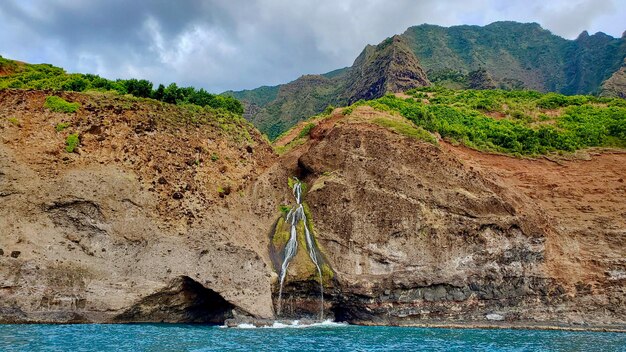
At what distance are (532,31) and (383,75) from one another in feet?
262

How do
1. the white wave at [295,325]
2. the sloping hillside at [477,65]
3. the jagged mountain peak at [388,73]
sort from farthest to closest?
the sloping hillside at [477,65], the jagged mountain peak at [388,73], the white wave at [295,325]

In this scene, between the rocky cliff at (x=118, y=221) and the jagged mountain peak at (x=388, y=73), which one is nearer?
the rocky cliff at (x=118, y=221)

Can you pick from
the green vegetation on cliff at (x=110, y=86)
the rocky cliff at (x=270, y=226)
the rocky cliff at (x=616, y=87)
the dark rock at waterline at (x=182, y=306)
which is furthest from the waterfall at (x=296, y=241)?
the rocky cliff at (x=616, y=87)

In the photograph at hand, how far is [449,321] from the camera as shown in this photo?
29.4m

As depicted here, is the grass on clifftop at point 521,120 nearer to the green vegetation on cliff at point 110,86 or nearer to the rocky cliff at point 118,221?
the green vegetation on cliff at point 110,86

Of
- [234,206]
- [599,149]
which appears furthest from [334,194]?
[599,149]

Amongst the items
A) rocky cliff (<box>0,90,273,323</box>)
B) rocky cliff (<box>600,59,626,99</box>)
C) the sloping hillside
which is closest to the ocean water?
rocky cliff (<box>0,90,273,323</box>)

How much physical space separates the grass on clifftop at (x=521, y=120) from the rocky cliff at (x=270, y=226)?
120 inches

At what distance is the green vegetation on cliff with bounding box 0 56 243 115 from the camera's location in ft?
120

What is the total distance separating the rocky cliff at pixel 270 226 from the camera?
1021 inches

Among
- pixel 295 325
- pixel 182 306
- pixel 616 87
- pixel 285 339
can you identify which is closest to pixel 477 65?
pixel 616 87

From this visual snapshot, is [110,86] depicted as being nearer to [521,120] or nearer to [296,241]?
[296,241]

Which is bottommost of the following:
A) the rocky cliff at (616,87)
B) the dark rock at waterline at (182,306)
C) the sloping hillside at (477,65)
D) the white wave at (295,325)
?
the white wave at (295,325)

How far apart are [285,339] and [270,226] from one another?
13504mm
